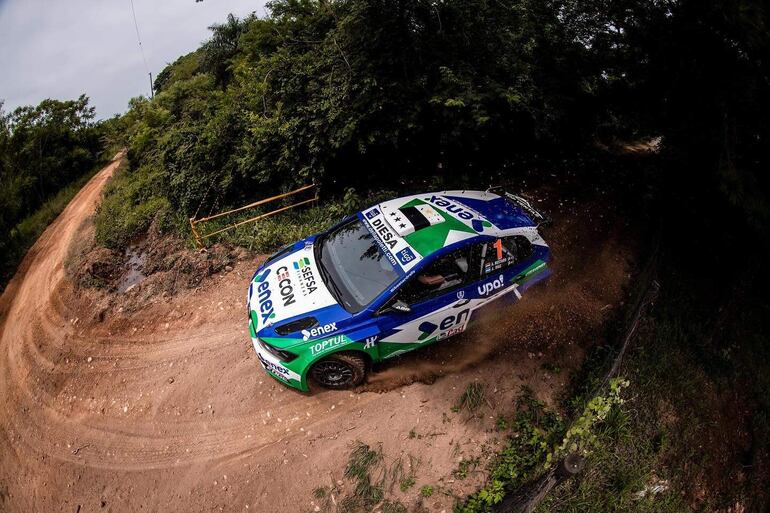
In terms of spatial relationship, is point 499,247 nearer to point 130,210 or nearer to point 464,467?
point 464,467

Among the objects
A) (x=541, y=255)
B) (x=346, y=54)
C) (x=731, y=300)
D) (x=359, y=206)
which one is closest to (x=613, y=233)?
(x=731, y=300)

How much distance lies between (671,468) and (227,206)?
10.0 meters

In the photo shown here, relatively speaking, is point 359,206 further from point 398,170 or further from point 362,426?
point 362,426

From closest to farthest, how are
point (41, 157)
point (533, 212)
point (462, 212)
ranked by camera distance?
point (462, 212) < point (533, 212) < point (41, 157)

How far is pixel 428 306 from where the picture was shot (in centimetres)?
521

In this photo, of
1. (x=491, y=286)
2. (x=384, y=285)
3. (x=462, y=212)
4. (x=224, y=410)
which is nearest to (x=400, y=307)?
(x=384, y=285)

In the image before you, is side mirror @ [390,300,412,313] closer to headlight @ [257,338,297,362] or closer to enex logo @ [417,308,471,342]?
enex logo @ [417,308,471,342]

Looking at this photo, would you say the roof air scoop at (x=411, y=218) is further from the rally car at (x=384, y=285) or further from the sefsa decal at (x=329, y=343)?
the sefsa decal at (x=329, y=343)

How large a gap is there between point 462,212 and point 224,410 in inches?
180

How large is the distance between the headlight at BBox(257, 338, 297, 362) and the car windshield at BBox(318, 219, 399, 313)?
3.08ft

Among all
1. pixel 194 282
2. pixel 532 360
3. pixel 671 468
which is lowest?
pixel 671 468

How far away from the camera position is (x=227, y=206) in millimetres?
10070

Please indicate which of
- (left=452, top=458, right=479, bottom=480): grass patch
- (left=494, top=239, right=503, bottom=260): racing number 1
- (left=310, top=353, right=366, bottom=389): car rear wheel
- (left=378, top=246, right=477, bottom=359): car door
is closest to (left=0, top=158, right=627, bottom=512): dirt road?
(left=452, top=458, right=479, bottom=480): grass patch

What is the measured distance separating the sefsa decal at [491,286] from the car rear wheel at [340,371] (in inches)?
73.9
